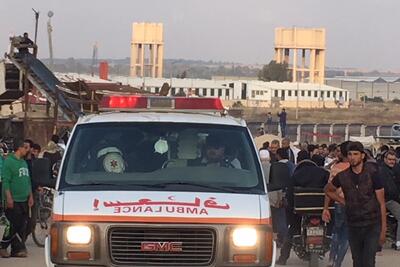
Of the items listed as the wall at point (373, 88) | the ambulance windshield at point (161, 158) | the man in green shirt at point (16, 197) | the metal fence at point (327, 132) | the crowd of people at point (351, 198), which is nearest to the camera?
the ambulance windshield at point (161, 158)

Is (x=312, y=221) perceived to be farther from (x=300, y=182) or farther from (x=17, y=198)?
(x=17, y=198)

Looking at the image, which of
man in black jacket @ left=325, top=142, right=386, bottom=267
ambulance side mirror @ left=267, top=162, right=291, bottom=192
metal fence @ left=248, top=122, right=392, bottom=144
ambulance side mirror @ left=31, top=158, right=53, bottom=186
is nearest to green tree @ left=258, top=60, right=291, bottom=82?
metal fence @ left=248, top=122, right=392, bottom=144

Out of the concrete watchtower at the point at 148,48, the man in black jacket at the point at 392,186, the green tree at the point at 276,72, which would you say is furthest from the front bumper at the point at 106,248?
the green tree at the point at 276,72

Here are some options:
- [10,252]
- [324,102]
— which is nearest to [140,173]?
[10,252]

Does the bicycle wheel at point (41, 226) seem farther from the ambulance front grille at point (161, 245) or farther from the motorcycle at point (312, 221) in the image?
the ambulance front grille at point (161, 245)

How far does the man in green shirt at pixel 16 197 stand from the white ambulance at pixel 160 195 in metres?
4.03

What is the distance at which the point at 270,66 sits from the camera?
534ft

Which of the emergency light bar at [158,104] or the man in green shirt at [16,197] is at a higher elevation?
the emergency light bar at [158,104]

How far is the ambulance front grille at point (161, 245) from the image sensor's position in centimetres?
755

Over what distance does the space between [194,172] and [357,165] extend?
227 centimetres

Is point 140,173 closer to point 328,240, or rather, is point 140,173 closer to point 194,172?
point 194,172

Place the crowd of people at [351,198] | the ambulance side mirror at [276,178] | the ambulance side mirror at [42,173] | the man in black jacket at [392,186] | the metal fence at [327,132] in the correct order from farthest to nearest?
1. the metal fence at [327,132]
2. the man in black jacket at [392,186]
3. the crowd of people at [351,198]
4. the ambulance side mirror at [42,173]
5. the ambulance side mirror at [276,178]

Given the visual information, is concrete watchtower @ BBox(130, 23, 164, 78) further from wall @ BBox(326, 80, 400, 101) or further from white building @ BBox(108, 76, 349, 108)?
wall @ BBox(326, 80, 400, 101)

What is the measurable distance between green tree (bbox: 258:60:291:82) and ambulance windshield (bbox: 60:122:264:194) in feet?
485
